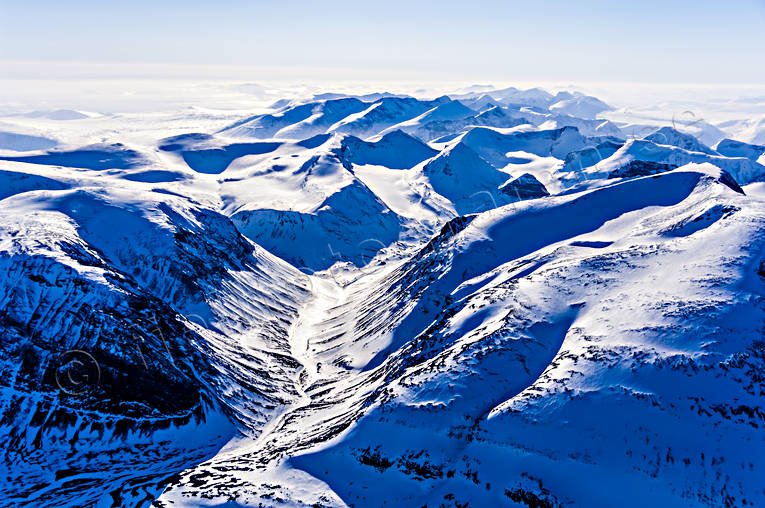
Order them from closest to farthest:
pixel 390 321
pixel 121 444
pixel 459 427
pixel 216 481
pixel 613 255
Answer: pixel 459 427
pixel 216 481
pixel 121 444
pixel 613 255
pixel 390 321

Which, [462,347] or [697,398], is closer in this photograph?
[697,398]

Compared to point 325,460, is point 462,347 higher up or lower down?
higher up

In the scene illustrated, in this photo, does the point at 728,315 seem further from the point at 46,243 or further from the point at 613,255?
the point at 46,243

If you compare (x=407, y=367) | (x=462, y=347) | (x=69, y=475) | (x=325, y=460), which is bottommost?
(x=69, y=475)

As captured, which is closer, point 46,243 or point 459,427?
point 459,427

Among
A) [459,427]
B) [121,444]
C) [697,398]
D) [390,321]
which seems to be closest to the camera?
[697,398]

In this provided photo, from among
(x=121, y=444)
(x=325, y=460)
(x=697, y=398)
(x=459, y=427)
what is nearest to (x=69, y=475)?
(x=121, y=444)

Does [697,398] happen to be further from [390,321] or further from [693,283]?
[390,321]

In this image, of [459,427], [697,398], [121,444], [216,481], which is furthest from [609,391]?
[121,444]

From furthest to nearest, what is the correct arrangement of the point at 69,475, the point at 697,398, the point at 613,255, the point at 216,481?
the point at 613,255 → the point at 69,475 → the point at 216,481 → the point at 697,398
